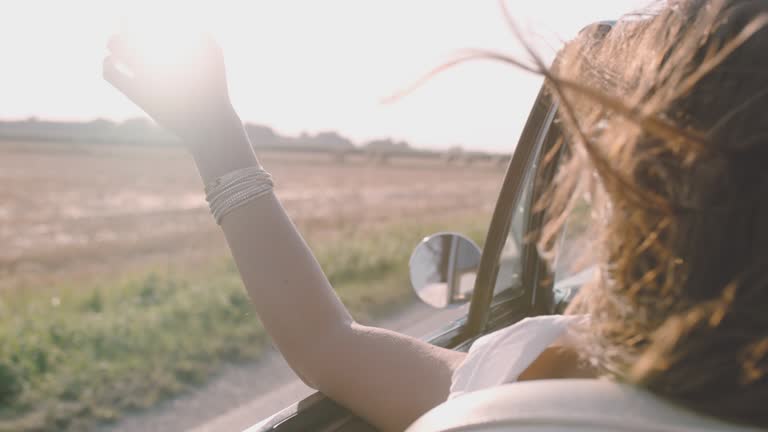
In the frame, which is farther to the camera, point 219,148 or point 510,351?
point 219,148

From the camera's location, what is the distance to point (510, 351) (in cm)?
125

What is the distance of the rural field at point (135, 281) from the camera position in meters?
5.33

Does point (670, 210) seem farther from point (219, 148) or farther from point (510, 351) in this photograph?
point (219, 148)

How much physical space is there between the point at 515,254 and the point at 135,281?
7.13m

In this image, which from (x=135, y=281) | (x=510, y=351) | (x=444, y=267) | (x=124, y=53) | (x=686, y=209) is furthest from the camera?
(x=135, y=281)

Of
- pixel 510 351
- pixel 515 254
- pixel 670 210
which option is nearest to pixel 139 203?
pixel 515 254

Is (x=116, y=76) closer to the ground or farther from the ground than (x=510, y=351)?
farther from the ground

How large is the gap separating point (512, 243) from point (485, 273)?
0.22m

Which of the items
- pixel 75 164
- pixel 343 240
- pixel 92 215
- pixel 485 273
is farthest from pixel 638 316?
pixel 75 164

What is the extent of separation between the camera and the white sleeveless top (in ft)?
4.01

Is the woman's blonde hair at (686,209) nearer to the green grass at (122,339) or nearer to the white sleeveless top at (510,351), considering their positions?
the white sleeveless top at (510,351)

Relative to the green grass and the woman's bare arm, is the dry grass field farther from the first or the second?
the green grass

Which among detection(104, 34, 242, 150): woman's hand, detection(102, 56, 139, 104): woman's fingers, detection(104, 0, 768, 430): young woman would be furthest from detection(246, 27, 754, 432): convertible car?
detection(102, 56, 139, 104): woman's fingers

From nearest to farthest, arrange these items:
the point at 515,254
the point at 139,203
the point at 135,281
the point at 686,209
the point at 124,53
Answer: the point at 686,209 < the point at 124,53 < the point at 515,254 < the point at 135,281 < the point at 139,203
